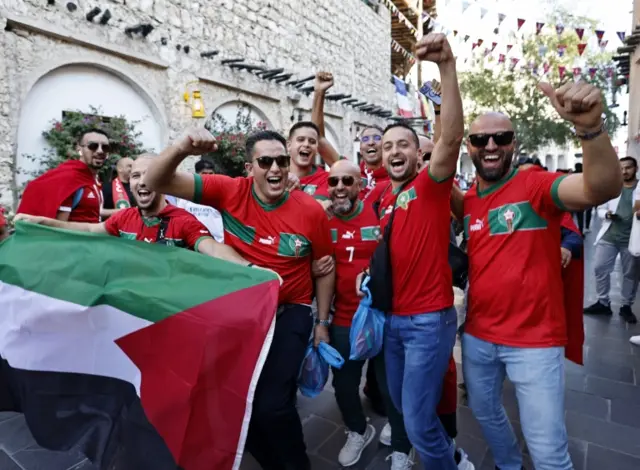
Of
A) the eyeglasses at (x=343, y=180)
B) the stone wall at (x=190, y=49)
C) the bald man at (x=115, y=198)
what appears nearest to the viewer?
the eyeglasses at (x=343, y=180)

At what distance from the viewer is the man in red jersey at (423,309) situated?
2.37m

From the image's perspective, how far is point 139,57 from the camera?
8547mm

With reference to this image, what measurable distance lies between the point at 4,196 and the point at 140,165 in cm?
460

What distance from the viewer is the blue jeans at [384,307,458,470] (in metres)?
2.36

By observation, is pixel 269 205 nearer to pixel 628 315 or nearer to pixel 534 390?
pixel 534 390

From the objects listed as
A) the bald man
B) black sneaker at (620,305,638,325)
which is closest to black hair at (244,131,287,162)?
the bald man

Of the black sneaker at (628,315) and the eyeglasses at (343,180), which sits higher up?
the eyeglasses at (343,180)

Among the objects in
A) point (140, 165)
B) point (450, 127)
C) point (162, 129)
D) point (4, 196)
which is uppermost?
point (162, 129)

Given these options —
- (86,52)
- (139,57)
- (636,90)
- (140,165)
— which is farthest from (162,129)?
(636,90)

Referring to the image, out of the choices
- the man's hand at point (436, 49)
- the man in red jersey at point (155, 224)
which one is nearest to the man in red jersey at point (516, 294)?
the man's hand at point (436, 49)

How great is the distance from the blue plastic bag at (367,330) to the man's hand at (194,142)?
1.17 meters

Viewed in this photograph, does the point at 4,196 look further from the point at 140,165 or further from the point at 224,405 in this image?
the point at 224,405

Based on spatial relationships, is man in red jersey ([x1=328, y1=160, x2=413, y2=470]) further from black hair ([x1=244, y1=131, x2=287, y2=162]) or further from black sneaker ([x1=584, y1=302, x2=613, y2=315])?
black sneaker ([x1=584, y1=302, x2=613, y2=315])

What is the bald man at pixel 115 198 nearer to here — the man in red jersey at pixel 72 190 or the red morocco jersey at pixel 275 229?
the man in red jersey at pixel 72 190
